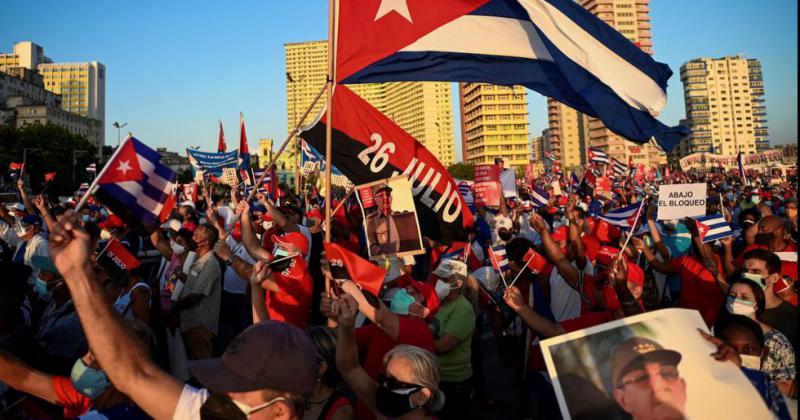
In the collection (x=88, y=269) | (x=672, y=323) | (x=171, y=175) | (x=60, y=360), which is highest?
(x=171, y=175)

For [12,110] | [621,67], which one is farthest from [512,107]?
[621,67]

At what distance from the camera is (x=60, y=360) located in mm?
3230

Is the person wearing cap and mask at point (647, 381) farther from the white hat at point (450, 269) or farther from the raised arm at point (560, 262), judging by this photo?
the raised arm at point (560, 262)

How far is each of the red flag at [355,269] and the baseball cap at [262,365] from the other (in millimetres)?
1414

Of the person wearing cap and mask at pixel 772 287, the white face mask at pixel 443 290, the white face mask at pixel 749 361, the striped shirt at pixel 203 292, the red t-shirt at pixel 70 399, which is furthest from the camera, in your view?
the striped shirt at pixel 203 292

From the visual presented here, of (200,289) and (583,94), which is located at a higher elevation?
(583,94)

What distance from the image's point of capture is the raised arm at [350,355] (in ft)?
9.20

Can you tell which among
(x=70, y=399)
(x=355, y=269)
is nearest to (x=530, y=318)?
(x=355, y=269)

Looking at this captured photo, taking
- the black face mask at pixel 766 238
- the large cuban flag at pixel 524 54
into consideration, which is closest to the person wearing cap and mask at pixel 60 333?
the large cuban flag at pixel 524 54

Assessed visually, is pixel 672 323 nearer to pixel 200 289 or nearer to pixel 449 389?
pixel 449 389

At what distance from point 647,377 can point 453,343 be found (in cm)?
223

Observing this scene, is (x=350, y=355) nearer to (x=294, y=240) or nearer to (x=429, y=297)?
(x=429, y=297)

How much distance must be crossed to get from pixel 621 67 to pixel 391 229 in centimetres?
278

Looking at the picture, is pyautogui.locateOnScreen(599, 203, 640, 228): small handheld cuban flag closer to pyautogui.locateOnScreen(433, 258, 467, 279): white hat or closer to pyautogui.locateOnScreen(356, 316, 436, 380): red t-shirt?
pyautogui.locateOnScreen(433, 258, 467, 279): white hat
